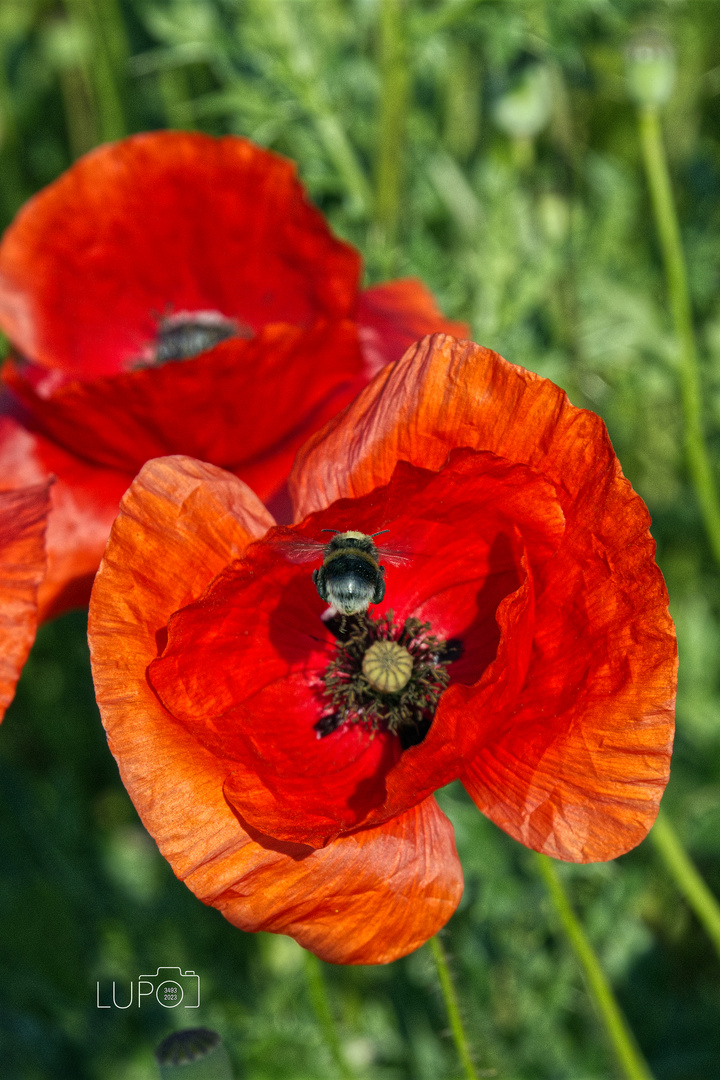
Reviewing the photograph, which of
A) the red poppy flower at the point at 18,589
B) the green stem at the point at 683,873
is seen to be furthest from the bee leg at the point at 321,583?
the green stem at the point at 683,873

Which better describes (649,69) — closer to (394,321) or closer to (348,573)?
(394,321)

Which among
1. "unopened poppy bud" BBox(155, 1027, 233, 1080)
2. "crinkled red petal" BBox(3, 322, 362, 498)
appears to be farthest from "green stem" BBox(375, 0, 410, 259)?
"unopened poppy bud" BBox(155, 1027, 233, 1080)

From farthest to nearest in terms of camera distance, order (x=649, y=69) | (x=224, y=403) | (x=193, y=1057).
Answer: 1. (x=649, y=69)
2. (x=224, y=403)
3. (x=193, y=1057)

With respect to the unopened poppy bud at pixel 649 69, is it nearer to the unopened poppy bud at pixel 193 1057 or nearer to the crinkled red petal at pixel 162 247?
the crinkled red petal at pixel 162 247

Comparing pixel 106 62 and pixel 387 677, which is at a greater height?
pixel 106 62

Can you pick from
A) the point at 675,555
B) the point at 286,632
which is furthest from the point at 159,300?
the point at 675,555

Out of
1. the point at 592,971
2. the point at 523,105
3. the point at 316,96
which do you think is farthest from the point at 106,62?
the point at 592,971


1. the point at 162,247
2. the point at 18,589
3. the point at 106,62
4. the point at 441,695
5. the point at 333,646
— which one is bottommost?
the point at 333,646
